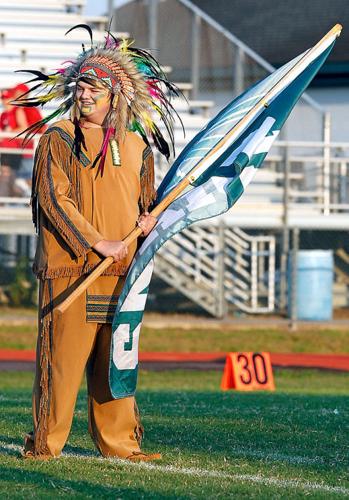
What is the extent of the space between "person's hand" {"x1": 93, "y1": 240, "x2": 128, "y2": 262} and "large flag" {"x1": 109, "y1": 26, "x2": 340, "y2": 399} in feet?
0.32

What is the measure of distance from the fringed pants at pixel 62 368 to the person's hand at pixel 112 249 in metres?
0.22

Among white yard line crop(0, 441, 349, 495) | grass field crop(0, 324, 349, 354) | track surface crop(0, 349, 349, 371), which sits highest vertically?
grass field crop(0, 324, 349, 354)

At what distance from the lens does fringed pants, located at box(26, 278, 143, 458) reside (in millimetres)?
6879

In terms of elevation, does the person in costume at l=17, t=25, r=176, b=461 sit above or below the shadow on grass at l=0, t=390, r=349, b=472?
above

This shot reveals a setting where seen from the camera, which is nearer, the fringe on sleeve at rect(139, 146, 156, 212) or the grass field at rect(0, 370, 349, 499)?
the grass field at rect(0, 370, 349, 499)

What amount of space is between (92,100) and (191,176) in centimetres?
65

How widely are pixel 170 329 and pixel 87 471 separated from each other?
1502 centimetres

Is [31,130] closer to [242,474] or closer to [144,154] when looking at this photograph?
[144,154]

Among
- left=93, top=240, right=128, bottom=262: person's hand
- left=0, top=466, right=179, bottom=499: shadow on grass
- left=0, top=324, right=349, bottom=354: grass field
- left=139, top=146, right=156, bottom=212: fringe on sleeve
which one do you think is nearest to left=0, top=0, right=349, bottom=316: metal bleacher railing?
left=0, top=324, right=349, bottom=354: grass field

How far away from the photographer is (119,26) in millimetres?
28734

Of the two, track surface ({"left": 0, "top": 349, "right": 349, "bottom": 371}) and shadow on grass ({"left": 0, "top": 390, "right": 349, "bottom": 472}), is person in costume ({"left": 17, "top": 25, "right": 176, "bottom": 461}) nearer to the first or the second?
shadow on grass ({"left": 0, "top": 390, "right": 349, "bottom": 472})

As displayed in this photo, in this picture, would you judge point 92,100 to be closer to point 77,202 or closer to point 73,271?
point 77,202

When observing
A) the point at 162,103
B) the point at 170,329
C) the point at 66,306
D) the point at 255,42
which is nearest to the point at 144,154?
the point at 162,103

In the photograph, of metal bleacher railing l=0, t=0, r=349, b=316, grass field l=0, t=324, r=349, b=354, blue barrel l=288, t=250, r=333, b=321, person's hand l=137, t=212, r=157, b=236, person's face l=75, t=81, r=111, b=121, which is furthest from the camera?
blue barrel l=288, t=250, r=333, b=321
